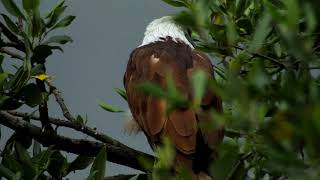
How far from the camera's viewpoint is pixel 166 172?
0.84 m

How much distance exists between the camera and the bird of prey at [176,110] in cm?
219

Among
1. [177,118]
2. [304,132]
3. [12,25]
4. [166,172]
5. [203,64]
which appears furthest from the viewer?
[203,64]

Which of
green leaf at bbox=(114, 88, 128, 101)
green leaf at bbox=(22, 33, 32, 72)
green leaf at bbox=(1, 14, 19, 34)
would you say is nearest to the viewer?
green leaf at bbox=(22, 33, 32, 72)

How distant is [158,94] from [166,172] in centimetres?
17

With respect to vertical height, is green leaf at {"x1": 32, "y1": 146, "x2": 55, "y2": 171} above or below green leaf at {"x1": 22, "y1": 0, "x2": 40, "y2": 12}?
below

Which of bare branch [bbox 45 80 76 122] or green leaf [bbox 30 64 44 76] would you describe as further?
bare branch [bbox 45 80 76 122]

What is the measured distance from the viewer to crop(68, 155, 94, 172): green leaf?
196cm

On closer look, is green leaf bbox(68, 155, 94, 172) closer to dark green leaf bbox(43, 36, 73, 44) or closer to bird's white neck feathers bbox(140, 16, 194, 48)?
dark green leaf bbox(43, 36, 73, 44)

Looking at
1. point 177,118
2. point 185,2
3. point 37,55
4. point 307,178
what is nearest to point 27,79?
point 37,55

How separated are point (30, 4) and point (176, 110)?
51cm

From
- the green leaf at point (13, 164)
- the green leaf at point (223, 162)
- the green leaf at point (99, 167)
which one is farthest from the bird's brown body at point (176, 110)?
the green leaf at point (223, 162)

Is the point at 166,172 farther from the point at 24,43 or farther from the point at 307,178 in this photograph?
the point at 24,43

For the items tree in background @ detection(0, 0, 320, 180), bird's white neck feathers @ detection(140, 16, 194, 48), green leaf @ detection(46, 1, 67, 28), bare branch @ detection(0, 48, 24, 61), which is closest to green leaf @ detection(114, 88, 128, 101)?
tree in background @ detection(0, 0, 320, 180)

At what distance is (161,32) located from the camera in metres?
3.19
